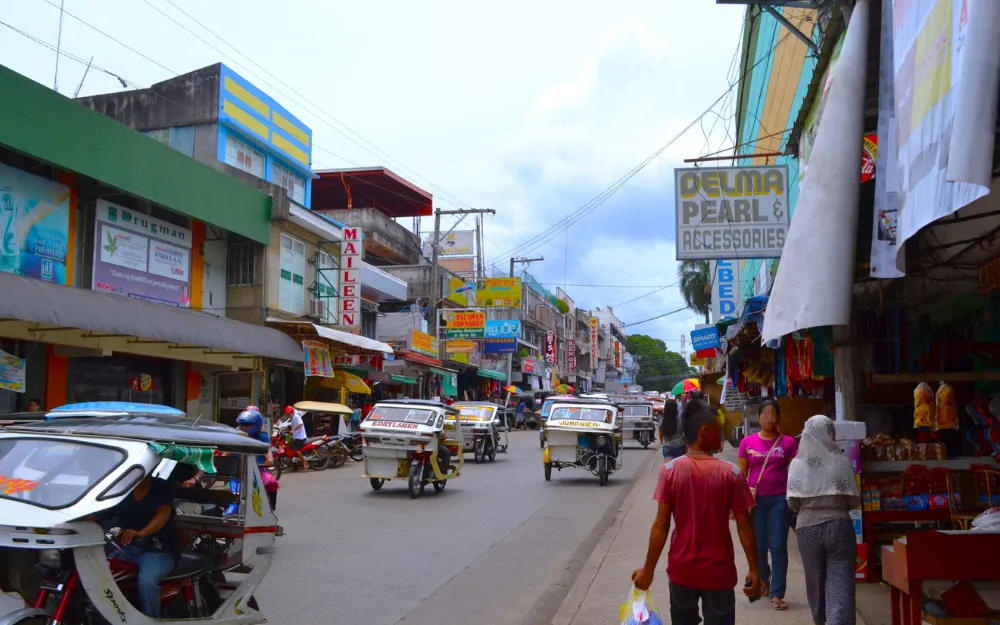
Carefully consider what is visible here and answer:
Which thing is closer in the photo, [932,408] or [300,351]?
[932,408]

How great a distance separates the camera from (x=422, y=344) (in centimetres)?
3772

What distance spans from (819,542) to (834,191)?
7.69 ft

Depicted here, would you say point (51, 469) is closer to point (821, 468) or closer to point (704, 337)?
point (821, 468)

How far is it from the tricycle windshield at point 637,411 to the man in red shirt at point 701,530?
28.1m

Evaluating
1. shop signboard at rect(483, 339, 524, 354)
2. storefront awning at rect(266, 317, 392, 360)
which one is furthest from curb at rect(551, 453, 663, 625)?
shop signboard at rect(483, 339, 524, 354)

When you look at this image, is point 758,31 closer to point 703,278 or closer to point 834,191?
point 834,191

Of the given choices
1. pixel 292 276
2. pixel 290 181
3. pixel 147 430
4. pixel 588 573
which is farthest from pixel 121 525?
pixel 290 181

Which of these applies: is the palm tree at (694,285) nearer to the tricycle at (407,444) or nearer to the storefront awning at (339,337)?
the storefront awning at (339,337)

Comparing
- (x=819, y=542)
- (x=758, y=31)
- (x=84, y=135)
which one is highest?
(x=758, y=31)

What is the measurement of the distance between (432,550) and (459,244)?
170 feet

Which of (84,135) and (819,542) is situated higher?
(84,135)

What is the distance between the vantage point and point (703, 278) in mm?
56156

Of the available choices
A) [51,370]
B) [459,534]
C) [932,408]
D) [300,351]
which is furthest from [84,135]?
[932,408]

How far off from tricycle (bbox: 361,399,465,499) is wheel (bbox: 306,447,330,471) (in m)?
5.64
